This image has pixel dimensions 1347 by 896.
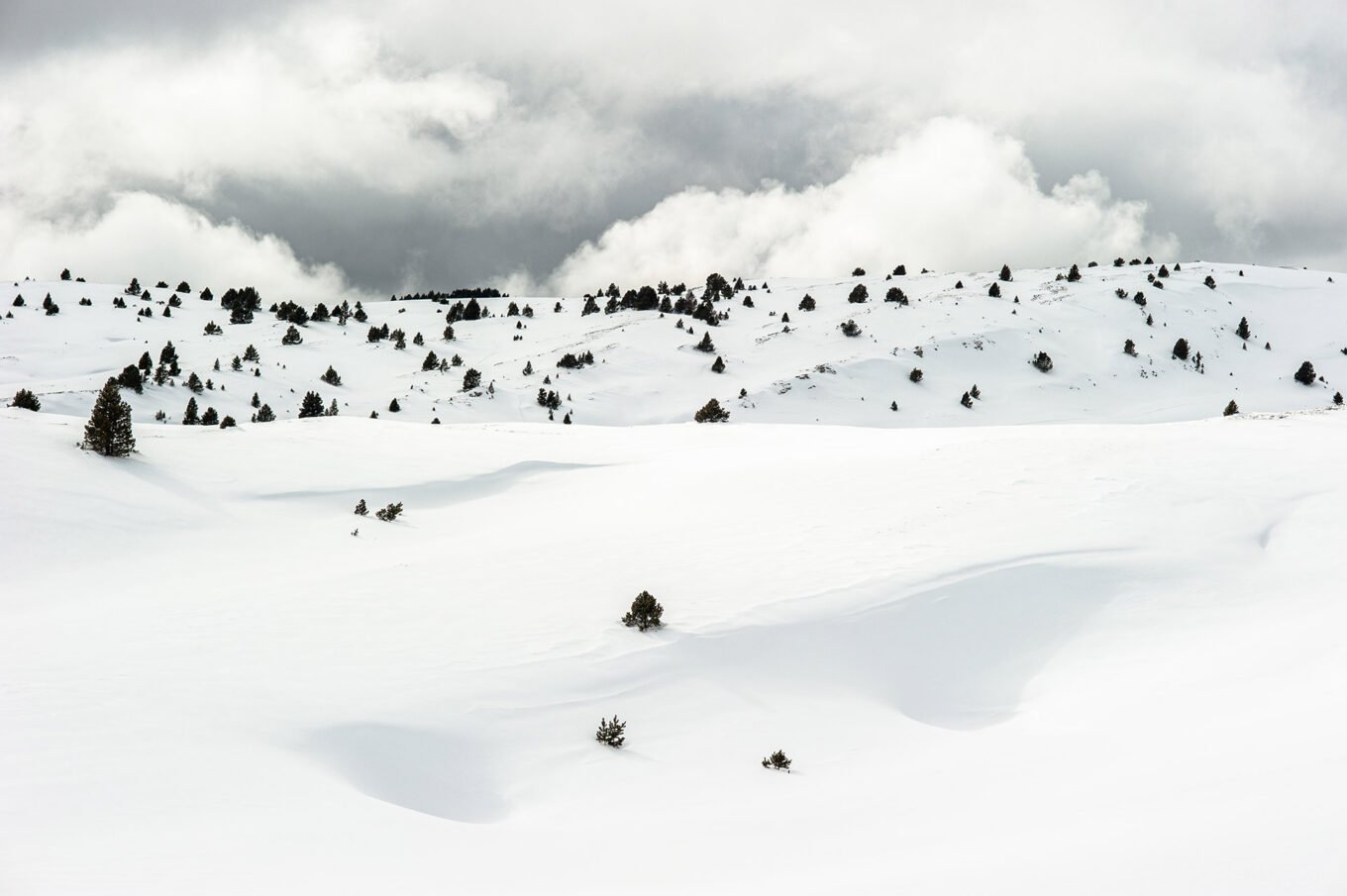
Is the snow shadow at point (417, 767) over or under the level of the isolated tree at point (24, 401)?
under

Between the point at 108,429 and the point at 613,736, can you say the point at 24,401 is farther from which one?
the point at 613,736

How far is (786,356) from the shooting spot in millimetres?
44344

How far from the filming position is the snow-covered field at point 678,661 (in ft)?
16.8

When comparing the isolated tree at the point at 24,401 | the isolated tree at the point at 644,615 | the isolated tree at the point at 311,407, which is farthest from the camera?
the isolated tree at the point at 311,407

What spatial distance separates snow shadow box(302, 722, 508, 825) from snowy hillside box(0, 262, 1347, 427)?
2846 cm

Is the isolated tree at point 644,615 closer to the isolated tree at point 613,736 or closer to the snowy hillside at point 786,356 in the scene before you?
the isolated tree at point 613,736

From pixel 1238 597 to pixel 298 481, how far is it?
62.9 feet

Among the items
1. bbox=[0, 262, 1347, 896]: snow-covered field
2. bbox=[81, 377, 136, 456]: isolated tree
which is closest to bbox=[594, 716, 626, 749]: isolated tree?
bbox=[0, 262, 1347, 896]: snow-covered field

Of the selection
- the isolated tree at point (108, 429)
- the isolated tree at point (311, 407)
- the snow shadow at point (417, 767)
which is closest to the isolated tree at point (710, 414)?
the isolated tree at point (311, 407)

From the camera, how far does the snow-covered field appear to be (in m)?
5.12

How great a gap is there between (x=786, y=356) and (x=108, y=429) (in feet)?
115

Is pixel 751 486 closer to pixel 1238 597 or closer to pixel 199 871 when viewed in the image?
pixel 1238 597

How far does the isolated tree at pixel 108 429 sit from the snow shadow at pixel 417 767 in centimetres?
1295

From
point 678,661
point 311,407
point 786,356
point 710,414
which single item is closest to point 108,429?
point 678,661
